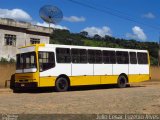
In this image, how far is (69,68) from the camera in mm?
26594

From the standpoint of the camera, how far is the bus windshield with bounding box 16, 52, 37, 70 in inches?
977

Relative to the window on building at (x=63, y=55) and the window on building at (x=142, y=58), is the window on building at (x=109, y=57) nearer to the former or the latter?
the window on building at (x=142, y=58)

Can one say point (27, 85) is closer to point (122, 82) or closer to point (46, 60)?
point (46, 60)

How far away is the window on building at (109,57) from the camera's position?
29.4 meters

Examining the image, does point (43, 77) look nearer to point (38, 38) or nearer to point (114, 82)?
point (114, 82)

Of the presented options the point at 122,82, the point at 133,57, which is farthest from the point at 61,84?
the point at 133,57

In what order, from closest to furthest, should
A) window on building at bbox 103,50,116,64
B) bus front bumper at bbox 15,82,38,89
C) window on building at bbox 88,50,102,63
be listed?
bus front bumper at bbox 15,82,38,89 → window on building at bbox 88,50,102,63 → window on building at bbox 103,50,116,64

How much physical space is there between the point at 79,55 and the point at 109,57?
125 inches

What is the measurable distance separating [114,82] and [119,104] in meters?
14.0

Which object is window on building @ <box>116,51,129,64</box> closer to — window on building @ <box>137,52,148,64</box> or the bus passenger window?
window on building @ <box>137,52,148,64</box>

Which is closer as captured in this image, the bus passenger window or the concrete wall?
the bus passenger window

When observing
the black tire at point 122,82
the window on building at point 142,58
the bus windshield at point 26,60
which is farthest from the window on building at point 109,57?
the bus windshield at point 26,60

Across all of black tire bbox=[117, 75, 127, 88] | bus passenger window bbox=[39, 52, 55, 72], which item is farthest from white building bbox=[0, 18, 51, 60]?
bus passenger window bbox=[39, 52, 55, 72]

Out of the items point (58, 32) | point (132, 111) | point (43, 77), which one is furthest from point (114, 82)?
point (58, 32)
